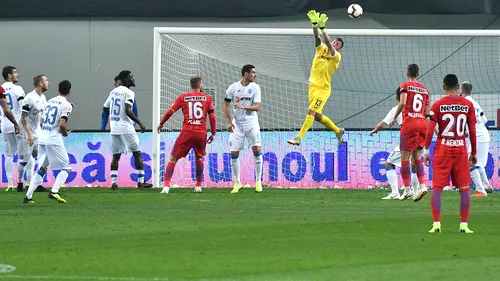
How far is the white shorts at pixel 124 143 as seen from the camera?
2252 centimetres

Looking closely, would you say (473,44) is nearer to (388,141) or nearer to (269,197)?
(388,141)

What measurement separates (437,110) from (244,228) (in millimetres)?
2646

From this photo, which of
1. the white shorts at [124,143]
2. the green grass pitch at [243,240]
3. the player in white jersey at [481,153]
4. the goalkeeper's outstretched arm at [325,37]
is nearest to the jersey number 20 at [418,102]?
the green grass pitch at [243,240]

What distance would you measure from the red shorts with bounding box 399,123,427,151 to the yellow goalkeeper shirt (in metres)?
1.86

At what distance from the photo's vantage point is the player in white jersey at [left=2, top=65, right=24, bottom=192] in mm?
21531

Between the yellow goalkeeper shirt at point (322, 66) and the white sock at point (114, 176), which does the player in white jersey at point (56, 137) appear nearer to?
the yellow goalkeeper shirt at point (322, 66)

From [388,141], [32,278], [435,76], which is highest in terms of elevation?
[435,76]

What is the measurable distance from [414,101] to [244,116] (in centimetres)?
439

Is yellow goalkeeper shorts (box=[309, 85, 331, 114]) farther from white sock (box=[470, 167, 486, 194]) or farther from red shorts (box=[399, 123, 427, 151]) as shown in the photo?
white sock (box=[470, 167, 486, 194])

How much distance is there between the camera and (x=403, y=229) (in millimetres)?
13023

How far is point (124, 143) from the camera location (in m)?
22.6

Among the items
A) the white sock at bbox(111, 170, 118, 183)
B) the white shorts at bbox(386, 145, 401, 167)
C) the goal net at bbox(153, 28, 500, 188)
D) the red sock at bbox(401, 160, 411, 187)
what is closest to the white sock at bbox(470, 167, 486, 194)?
the white shorts at bbox(386, 145, 401, 167)

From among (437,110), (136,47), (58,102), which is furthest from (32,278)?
(136,47)

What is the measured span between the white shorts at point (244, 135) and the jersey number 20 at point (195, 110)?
107 centimetres
